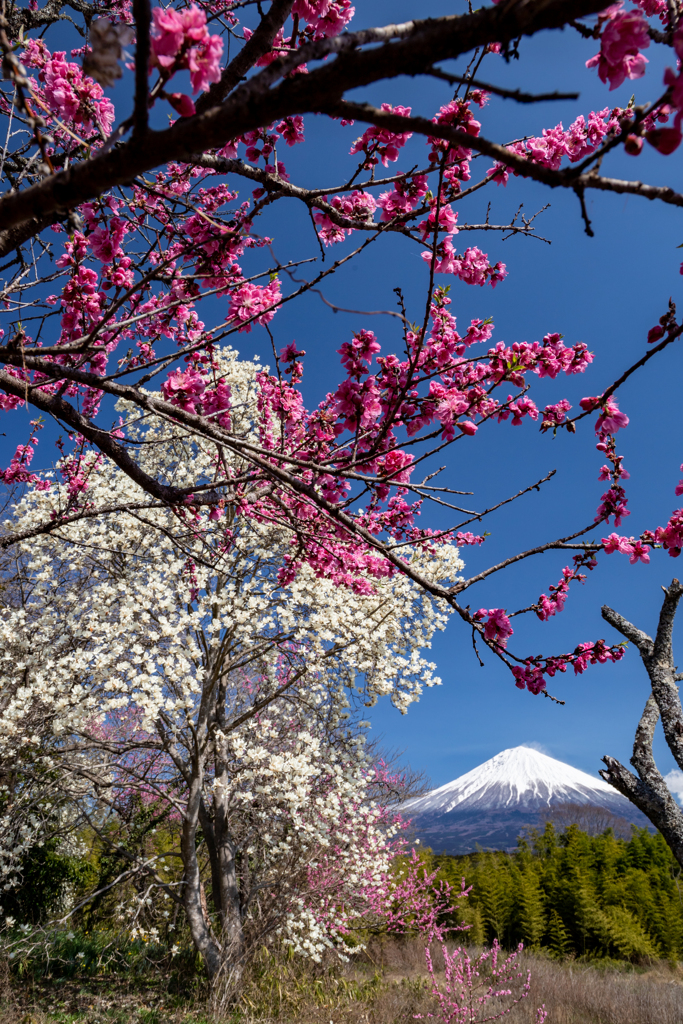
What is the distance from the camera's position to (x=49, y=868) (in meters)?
9.33

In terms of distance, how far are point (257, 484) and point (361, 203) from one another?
5.89 feet

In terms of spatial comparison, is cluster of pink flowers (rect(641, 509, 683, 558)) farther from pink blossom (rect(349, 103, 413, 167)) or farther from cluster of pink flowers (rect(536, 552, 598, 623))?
pink blossom (rect(349, 103, 413, 167))

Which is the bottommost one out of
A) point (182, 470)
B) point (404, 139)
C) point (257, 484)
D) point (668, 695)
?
point (668, 695)

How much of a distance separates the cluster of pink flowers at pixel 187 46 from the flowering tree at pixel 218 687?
5274 millimetres

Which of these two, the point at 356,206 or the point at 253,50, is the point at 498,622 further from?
the point at 253,50

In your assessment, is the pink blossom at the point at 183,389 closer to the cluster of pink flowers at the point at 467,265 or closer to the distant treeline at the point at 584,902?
the cluster of pink flowers at the point at 467,265

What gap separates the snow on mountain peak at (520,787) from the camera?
235ft

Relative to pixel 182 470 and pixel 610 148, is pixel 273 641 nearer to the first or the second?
pixel 182 470

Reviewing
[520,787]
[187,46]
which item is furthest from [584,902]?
[520,787]

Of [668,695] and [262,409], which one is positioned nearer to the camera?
[262,409]

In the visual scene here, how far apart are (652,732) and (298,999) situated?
18.3ft

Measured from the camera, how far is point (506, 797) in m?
88.3

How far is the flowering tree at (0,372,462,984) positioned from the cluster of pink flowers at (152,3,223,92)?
527 centimetres

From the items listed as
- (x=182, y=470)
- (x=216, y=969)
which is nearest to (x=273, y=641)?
(x=182, y=470)
